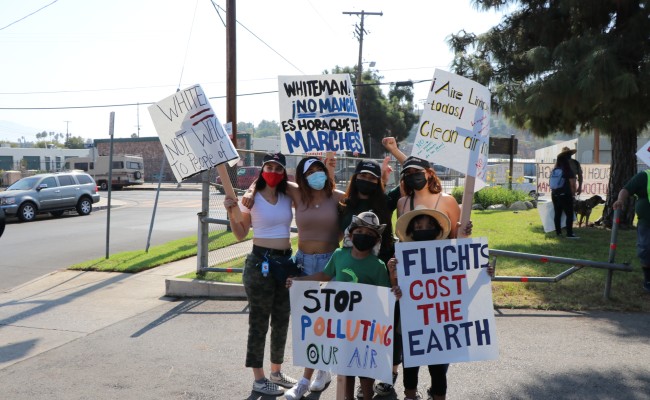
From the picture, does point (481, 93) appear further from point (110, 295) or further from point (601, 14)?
point (601, 14)

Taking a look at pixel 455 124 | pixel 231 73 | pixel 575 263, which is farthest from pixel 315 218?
pixel 231 73

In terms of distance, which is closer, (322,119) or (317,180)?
(317,180)

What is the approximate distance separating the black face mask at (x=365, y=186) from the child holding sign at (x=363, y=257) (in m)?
0.34

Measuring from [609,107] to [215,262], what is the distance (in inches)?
283

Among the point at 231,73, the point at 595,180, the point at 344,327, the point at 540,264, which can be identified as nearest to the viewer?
the point at 344,327

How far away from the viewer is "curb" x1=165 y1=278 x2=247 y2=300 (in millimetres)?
7719

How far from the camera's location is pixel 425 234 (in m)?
3.90

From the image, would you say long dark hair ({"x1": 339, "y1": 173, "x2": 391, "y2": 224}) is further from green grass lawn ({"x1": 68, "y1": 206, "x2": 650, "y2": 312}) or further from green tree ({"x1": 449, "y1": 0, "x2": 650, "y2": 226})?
green tree ({"x1": 449, "y1": 0, "x2": 650, "y2": 226})

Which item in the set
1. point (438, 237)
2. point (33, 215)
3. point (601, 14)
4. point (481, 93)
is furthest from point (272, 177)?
point (33, 215)

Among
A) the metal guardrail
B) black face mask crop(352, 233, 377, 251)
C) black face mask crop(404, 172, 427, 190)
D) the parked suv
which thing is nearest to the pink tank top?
black face mask crop(352, 233, 377, 251)

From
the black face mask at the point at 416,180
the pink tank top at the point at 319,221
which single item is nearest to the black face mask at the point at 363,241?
the pink tank top at the point at 319,221

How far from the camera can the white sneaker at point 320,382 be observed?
4617mm

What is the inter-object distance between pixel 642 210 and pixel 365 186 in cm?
434

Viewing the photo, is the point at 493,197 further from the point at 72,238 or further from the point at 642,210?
the point at 72,238
